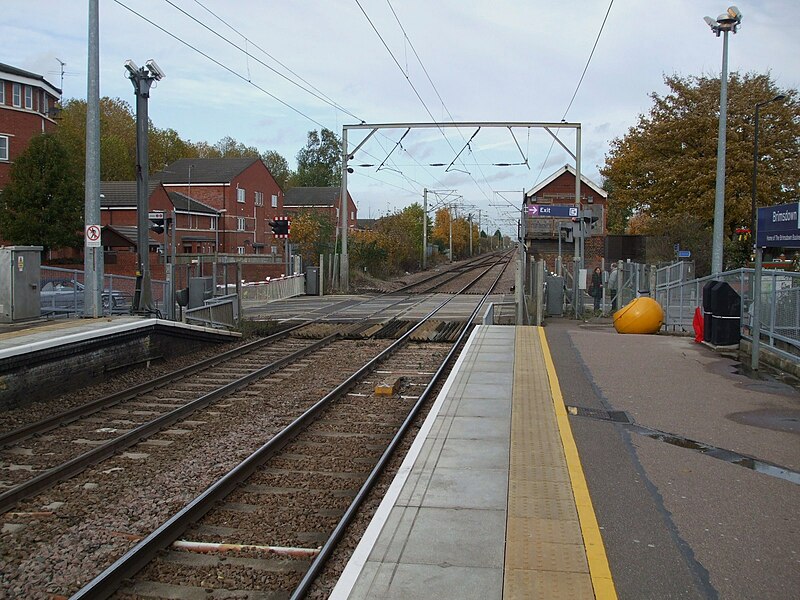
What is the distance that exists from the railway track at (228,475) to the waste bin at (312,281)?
2326 cm

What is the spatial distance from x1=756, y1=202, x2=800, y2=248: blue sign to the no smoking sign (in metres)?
11.6

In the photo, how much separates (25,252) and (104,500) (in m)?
10.4

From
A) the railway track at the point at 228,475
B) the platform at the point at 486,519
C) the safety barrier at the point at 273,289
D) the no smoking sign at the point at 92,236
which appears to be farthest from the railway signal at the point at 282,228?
the platform at the point at 486,519

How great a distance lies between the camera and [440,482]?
660 centimetres

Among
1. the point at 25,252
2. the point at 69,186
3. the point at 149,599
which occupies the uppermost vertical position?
the point at 69,186

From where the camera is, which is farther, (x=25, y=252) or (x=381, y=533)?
(x=25, y=252)

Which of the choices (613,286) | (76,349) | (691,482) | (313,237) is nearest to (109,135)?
(313,237)

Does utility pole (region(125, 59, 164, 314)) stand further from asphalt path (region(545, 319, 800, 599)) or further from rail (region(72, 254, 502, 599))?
asphalt path (region(545, 319, 800, 599))

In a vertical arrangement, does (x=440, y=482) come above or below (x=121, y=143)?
below

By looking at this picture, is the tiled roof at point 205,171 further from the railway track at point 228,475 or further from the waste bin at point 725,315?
the waste bin at point 725,315

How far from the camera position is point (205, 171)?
2562 inches

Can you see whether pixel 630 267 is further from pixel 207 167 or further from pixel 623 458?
pixel 207 167

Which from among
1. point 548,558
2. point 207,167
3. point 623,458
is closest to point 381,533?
point 548,558

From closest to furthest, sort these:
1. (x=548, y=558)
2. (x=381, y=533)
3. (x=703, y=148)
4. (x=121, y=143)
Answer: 1. (x=548, y=558)
2. (x=381, y=533)
3. (x=703, y=148)
4. (x=121, y=143)
